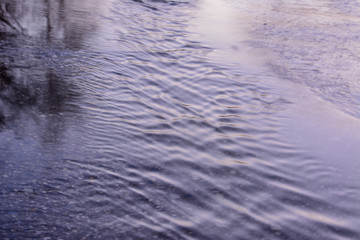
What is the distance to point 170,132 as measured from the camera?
388 cm

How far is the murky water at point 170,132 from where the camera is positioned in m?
2.66

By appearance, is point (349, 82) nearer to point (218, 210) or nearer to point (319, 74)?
point (319, 74)

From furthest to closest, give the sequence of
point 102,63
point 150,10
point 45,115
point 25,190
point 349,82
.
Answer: point 150,10
point 349,82
point 102,63
point 45,115
point 25,190

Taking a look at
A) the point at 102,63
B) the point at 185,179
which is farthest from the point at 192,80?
the point at 185,179

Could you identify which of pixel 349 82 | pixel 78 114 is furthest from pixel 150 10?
pixel 78 114

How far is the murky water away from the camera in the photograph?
266 cm

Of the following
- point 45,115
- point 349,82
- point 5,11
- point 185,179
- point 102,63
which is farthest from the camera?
point 5,11

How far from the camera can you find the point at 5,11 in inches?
271

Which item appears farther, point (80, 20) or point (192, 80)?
point (80, 20)

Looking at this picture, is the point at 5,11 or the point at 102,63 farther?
the point at 5,11

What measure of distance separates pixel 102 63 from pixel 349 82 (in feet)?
11.0

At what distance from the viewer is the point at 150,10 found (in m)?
8.71

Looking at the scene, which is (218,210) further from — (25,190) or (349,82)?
(349,82)

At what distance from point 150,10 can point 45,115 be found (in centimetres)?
552
